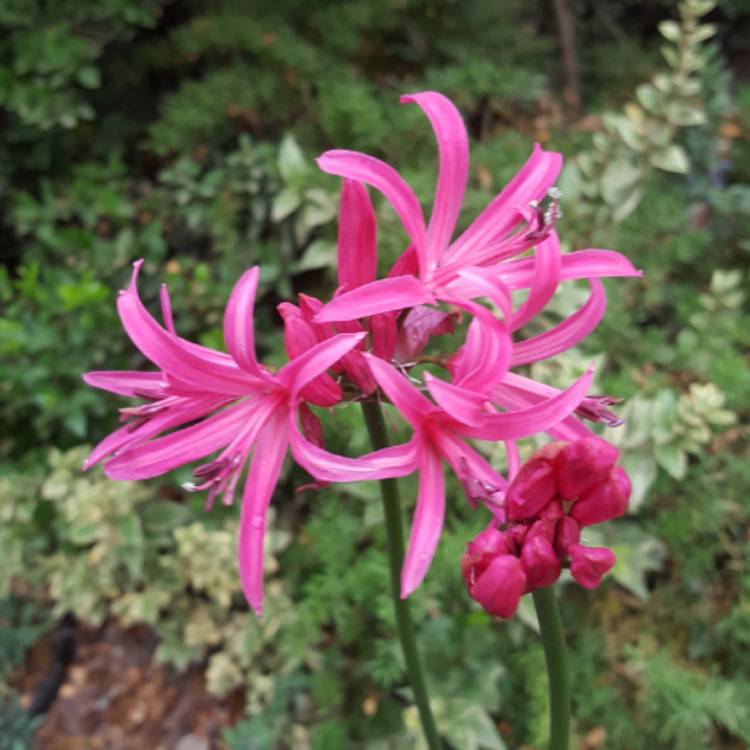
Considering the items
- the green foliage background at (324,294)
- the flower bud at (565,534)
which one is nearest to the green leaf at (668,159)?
the green foliage background at (324,294)

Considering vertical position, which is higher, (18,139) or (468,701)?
(18,139)

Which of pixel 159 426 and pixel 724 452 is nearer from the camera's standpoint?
pixel 159 426

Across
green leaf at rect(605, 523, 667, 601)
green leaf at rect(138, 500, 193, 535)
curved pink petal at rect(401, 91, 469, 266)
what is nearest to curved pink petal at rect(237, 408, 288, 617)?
curved pink petal at rect(401, 91, 469, 266)

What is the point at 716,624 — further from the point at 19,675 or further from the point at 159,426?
the point at 19,675

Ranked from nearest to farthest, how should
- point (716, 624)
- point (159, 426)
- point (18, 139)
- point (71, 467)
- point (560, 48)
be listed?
point (159, 426) < point (716, 624) < point (71, 467) < point (18, 139) < point (560, 48)

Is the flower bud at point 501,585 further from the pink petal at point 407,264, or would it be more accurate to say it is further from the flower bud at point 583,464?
the pink petal at point 407,264

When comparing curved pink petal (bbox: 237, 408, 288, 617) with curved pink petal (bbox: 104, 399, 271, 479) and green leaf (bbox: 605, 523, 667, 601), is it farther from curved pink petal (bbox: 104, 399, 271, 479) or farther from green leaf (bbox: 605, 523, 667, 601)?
green leaf (bbox: 605, 523, 667, 601)

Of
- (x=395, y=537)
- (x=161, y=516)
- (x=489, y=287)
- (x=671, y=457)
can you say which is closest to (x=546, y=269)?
(x=489, y=287)

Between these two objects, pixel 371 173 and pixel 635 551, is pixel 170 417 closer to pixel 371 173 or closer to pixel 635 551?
pixel 371 173

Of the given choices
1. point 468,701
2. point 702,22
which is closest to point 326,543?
point 468,701
